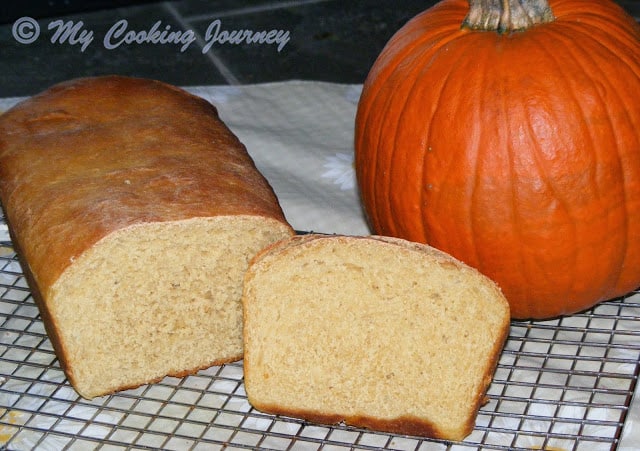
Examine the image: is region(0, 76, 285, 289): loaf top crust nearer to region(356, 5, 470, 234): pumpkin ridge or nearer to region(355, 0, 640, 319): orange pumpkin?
region(356, 5, 470, 234): pumpkin ridge

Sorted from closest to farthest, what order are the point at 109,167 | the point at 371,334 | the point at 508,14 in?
the point at 371,334 < the point at 508,14 < the point at 109,167

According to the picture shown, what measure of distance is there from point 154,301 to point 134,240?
187mm

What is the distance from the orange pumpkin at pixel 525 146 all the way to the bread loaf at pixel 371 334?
0.68ft

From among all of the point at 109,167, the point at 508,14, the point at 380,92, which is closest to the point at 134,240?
the point at 109,167

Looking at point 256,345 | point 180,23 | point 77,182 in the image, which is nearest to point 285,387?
point 256,345

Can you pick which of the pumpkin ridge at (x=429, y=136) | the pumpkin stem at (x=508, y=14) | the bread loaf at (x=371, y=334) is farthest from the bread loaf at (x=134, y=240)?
the pumpkin stem at (x=508, y=14)

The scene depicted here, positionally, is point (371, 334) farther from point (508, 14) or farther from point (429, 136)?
point (508, 14)

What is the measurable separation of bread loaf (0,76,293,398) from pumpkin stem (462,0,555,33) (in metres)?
0.68

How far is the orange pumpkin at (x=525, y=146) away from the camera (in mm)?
2113

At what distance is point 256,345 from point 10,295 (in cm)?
87

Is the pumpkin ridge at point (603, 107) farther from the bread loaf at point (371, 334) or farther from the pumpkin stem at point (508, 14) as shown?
the bread loaf at point (371, 334)

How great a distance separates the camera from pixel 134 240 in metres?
2.12

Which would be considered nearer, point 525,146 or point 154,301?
point 525,146

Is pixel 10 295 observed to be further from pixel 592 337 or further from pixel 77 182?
pixel 592 337
